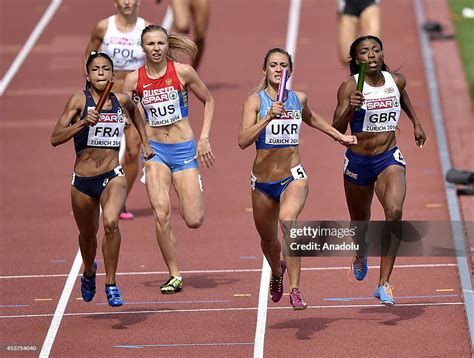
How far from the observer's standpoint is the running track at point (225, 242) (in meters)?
12.7

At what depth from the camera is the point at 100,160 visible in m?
12.9

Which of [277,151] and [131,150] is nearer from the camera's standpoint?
[277,151]

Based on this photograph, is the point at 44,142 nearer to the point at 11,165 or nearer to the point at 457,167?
the point at 11,165

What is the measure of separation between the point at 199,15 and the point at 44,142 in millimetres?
3161

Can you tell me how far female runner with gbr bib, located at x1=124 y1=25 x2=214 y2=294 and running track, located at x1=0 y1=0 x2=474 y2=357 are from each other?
2.62 ft

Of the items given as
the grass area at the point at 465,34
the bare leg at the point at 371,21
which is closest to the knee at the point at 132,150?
the bare leg at the point at 371,21

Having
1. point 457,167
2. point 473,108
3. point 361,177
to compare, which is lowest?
point 361,177

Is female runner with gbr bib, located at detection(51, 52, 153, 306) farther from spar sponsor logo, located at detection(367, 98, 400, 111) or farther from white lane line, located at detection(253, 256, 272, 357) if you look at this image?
spar sponsor logo, located at detection(367, 98, 400, 111)

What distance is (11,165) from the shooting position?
19812 millimetres

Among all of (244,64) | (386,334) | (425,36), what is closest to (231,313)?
(386,334)

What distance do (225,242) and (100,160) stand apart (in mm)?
3453

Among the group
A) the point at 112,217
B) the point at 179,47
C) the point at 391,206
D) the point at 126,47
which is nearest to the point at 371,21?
the point at 126,47

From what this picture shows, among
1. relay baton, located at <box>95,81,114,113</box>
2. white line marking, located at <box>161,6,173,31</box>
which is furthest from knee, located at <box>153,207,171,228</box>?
white line marking, located at <box>161,6,173,31</box>

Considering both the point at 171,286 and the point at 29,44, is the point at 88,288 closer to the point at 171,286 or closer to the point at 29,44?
the point at 171,286
